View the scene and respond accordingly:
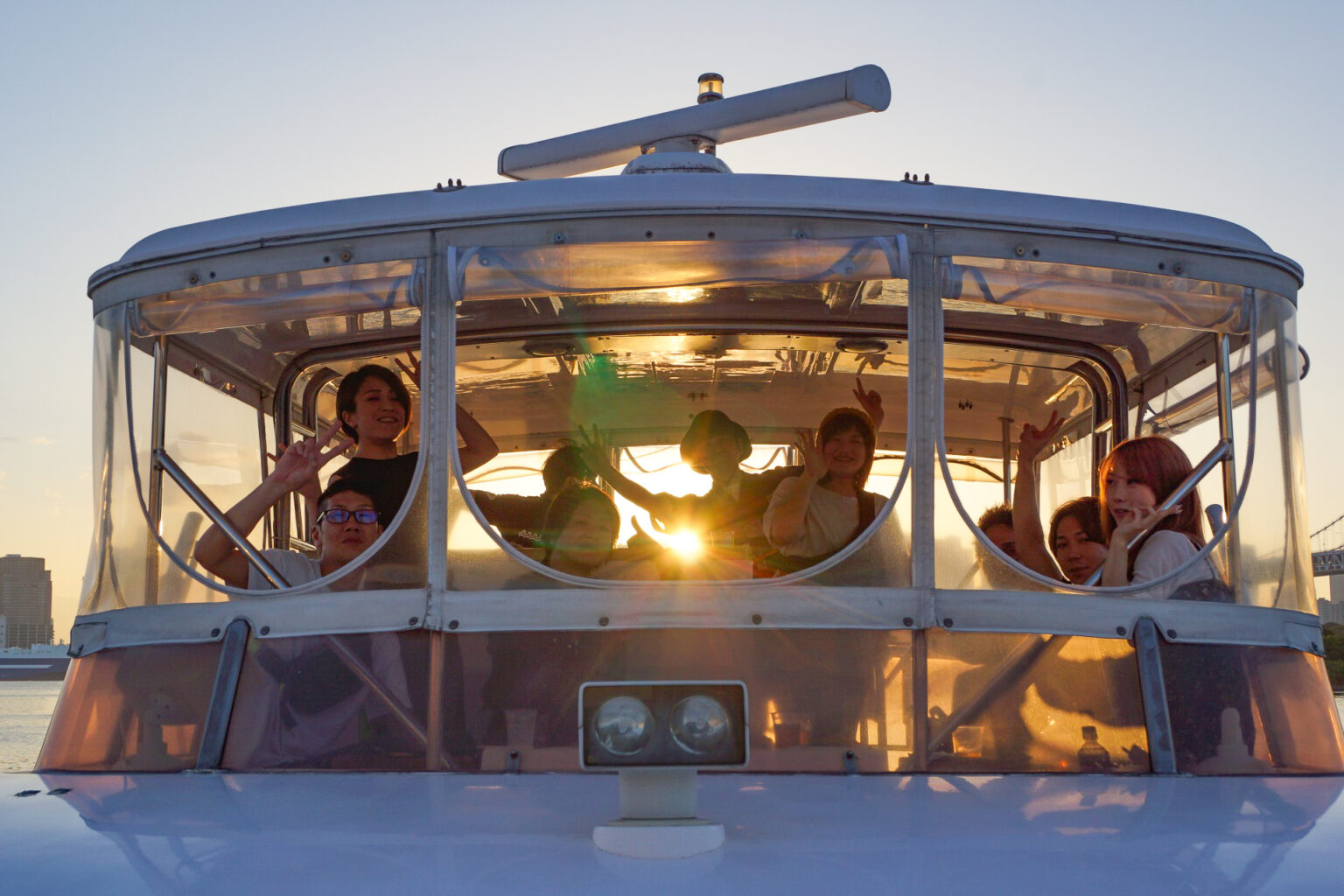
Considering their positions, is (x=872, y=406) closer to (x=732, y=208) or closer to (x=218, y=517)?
(x=732, y=208)

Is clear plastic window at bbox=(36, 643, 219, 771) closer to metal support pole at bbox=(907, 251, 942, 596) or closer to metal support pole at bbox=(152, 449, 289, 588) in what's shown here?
metal support pole at bbox=(152, 449, 289, 588)

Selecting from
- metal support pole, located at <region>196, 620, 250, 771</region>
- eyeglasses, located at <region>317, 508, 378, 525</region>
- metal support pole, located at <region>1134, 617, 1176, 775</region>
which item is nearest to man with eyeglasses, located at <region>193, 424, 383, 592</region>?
eyeglasses, located at <region>317, 508, 378, 525</region>

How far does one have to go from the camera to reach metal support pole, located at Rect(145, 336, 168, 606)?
3961 mm

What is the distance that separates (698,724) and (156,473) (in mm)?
2538

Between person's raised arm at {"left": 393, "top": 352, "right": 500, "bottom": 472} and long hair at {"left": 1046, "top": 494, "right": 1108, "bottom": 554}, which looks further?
long hair at {"left": 1046, "top": 494, "right": 1108, "bottom": 554}

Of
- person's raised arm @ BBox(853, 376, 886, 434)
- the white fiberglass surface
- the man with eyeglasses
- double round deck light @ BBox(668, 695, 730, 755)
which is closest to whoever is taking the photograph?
the white fiberglass surface

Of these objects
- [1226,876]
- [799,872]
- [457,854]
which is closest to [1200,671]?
[1226,876]

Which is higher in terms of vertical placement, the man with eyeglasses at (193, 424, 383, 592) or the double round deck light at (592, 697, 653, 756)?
the man with eyeglasses at (193, 424, 383, 592)

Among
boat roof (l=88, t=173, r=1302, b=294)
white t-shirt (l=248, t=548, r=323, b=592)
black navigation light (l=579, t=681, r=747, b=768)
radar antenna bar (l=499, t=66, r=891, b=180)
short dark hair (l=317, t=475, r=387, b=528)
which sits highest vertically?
radar antenna bar (l=499, t=66, r=891, b=180)

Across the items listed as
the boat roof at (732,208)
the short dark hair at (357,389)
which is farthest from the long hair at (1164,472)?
the short dark hair at (357,389)

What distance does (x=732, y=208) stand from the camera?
12.3 ft

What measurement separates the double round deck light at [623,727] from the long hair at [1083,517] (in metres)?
2.93

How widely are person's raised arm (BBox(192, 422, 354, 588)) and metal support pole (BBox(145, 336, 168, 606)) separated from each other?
4.8 inches

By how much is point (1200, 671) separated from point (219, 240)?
2.94 metres
